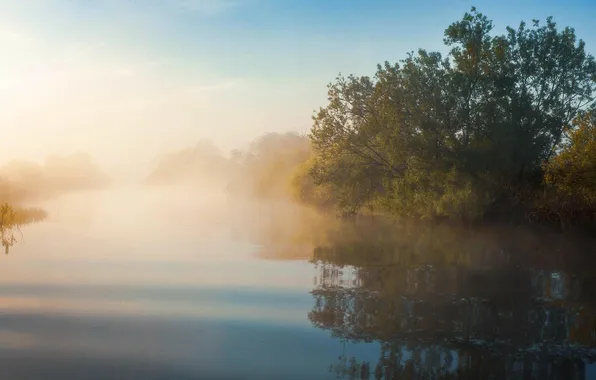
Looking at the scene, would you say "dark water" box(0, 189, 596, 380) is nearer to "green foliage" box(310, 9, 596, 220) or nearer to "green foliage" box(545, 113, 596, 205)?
"green foliage" box(545, 113, 596, 205)

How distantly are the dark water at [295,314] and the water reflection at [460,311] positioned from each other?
44 millimetres

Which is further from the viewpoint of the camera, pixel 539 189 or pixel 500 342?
pixel 539 189

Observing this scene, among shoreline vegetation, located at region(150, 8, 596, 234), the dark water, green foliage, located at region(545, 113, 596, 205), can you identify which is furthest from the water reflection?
shoreline vegetation, located at region(150, 8, 596, 234)

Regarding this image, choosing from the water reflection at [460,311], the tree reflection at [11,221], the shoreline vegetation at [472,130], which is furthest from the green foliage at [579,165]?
the tree reflection at [11,221]

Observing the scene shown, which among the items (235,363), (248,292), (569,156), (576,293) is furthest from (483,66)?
(235,363)

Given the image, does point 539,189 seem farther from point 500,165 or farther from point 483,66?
point 483,66

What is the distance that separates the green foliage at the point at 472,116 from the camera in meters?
39.2

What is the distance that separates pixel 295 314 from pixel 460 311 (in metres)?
3.97

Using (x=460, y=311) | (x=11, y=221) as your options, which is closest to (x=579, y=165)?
(x=460, y=311)

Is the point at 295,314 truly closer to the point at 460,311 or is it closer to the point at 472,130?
the point at 460,311

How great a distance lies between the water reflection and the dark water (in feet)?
0.14

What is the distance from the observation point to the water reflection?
1028 centimetres

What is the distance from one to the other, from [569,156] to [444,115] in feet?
29.4

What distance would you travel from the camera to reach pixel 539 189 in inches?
1555
